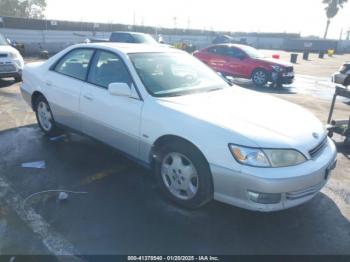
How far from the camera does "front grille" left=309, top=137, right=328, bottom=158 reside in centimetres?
311

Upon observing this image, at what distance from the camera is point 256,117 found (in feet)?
10.7

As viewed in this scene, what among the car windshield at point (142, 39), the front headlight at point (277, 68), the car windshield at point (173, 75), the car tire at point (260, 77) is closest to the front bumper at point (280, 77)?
the front headlight at point (277, 68)

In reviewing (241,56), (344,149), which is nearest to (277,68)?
(241,56)

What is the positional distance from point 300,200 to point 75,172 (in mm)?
2724

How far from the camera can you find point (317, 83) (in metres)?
14.2

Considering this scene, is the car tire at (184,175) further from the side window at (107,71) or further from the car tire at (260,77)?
the car tire at (260,77)

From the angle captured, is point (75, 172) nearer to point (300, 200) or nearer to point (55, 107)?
point (55, 107)

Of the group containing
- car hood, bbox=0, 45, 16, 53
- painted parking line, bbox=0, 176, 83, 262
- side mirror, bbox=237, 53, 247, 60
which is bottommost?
painted parking line, bbox=0, 176, 83, 262

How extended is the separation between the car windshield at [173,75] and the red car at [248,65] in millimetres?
8309

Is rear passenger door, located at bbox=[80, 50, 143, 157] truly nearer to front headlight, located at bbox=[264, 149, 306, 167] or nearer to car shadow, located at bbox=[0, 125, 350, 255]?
car shadow, located at bbox=[0, 125, 350, 255]

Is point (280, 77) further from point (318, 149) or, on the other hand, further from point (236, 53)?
point (318, 149)

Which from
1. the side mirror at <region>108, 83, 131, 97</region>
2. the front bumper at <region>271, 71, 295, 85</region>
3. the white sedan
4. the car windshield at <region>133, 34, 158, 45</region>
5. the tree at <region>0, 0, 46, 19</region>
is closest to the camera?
the white sedan

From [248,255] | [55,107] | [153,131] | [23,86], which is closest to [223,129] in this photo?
[153,131]

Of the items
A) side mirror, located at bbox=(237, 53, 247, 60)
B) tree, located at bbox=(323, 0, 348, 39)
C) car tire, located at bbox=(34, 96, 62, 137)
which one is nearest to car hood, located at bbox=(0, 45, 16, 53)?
car tire, located at bbox=(34, 96, 62, 137)
